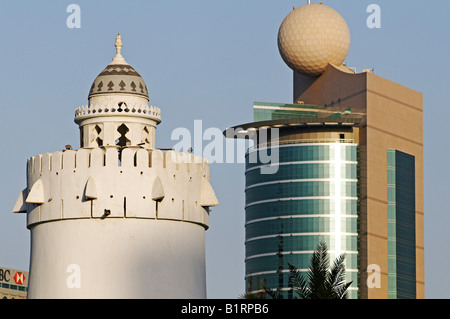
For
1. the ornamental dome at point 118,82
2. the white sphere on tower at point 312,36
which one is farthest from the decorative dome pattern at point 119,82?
the white sphere on tower at point 312,36

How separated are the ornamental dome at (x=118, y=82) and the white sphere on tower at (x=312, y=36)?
477 feet

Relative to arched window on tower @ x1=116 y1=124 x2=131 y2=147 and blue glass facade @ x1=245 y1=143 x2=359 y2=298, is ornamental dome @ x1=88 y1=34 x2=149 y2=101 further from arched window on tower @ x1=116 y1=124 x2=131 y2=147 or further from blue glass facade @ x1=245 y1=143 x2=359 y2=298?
blue glass facade @ x1=245 y1=143 x2=359 y2=298

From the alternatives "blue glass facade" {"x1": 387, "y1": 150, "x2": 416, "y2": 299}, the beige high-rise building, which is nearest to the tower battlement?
the beige high-rise building

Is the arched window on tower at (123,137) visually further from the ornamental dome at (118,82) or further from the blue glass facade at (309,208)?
the blue glass facade at (309,208)

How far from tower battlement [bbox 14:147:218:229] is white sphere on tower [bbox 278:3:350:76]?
145564 millimetres

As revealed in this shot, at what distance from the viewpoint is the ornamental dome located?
38.5 m

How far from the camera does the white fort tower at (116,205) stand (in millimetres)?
38156

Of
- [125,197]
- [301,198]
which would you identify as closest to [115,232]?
[125,197]

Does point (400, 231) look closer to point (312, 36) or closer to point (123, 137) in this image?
point (312, 36)

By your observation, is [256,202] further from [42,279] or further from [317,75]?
[42,279]

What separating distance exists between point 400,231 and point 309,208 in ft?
48.7

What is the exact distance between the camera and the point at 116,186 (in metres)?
38.1

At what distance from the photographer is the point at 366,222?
192 meters
